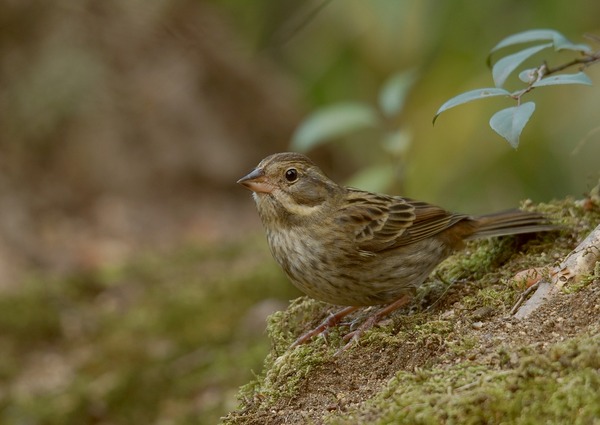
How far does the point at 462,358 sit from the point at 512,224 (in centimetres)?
147

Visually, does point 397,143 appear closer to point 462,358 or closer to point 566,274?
point 566,274

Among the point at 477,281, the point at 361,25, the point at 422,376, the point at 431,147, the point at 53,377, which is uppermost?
the point at 361,25

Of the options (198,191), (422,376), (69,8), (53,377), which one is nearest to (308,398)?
(422,376)

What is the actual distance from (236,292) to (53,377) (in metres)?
1.54

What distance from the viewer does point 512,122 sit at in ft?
11.1

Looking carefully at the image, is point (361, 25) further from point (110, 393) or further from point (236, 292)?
point (110, 393)

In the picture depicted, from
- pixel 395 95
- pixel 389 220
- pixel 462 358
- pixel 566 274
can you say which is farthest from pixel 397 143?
pixel 462 358

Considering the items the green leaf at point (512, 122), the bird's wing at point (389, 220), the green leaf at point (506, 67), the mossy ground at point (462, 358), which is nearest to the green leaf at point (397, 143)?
the bird's wing at point (389, 220)

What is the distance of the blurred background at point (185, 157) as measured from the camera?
698 cm

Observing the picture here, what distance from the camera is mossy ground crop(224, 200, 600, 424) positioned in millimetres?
2863

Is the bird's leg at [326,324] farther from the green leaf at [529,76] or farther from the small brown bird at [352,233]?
the green leaf at [529,76]

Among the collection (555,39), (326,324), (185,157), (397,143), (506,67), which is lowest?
(326,324)

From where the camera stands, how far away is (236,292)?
7672 mm

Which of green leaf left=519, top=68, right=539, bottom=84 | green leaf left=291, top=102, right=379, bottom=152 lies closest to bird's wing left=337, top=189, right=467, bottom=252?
green leaf left=291, top=102, right=379, bottom=152
